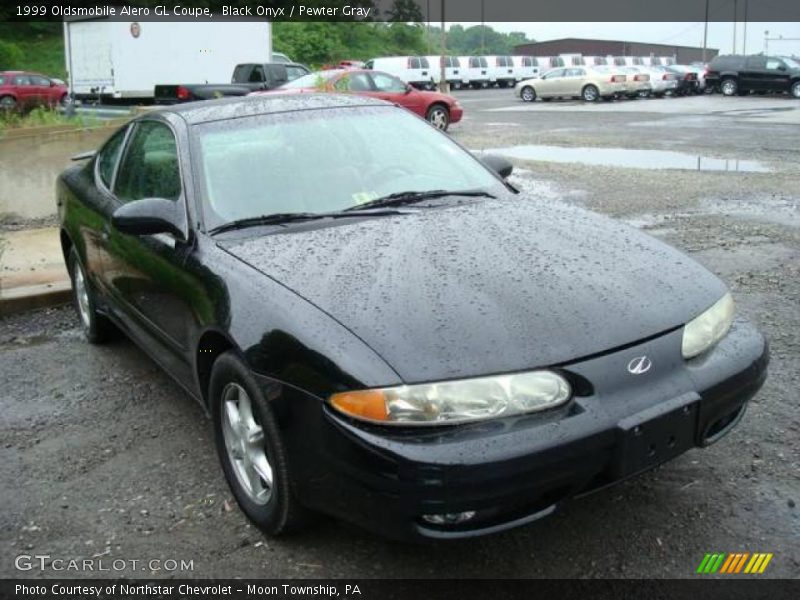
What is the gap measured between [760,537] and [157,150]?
10.4ft

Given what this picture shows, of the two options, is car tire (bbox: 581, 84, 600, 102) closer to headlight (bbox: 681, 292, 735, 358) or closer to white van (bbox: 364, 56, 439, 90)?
white van (bbox: 364, 56, 439, 90)

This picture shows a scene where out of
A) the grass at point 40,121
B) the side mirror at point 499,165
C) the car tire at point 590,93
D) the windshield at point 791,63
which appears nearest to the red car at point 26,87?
the grass at point 40,121

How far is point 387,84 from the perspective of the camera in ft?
61.6

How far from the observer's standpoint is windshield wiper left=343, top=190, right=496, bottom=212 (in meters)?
3.63

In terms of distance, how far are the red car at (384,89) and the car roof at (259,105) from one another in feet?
42.3

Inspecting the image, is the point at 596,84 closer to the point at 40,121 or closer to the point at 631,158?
the point at 631,158

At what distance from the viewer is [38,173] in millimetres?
8719

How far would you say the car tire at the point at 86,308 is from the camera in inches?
198

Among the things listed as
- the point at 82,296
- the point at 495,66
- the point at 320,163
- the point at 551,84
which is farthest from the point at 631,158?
the point at 495,66

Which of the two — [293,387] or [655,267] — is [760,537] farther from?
Result: [293,387]

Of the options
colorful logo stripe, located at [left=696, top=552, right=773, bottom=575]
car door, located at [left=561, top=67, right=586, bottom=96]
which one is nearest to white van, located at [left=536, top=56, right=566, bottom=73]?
car door, located at [left=561, top=67, right=586, bottom=96]

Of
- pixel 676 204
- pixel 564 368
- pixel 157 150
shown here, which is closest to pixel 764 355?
pixel 564 368

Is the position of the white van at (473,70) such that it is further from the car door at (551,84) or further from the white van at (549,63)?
the car door at (551,84)

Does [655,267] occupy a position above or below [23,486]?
above
